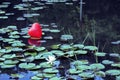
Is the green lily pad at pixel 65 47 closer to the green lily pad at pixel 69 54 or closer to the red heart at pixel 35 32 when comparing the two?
the green lily pad at pixel 69 54

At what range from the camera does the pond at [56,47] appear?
2842mm

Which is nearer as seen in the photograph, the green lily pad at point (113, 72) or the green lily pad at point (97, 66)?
the green lily pad at point (113, 72)

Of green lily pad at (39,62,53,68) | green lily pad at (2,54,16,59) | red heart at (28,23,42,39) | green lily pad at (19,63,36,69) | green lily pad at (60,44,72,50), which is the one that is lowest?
green lily pad at (39,62,53,68)

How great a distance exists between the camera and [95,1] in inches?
205

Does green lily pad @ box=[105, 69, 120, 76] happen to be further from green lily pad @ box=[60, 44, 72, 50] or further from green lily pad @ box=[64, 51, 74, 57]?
green lily pad @ box=[60, 44, 72, 50]

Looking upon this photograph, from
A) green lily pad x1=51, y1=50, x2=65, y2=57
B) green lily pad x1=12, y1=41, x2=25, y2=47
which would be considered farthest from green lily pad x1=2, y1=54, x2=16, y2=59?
green lily pad x1=51, y1=50, x2=65, y2=57

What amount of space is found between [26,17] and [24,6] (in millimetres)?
589

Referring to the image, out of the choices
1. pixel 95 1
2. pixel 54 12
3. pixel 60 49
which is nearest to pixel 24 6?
pixel 54 12

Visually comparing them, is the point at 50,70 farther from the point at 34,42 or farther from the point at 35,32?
the point at 35,32

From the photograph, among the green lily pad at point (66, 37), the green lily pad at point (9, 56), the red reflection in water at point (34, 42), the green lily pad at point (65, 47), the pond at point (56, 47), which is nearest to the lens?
the pond at point (56, 47)

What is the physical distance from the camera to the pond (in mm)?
2842

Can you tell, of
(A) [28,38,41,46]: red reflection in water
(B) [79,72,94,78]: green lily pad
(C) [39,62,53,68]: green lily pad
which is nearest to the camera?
(B) [79,72,94,78]: green lily pad

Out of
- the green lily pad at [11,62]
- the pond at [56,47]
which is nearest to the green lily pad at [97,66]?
the pond at [56,47]

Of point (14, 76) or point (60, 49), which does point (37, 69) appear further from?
point (60, 49)
